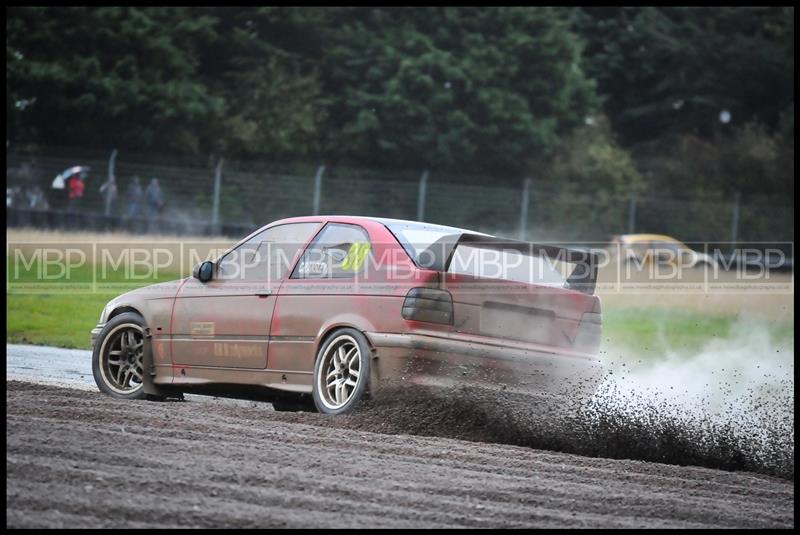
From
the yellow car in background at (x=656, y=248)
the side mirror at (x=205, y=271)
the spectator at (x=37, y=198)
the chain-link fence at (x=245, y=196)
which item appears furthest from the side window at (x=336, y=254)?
the spectator at (x=37, y=198)

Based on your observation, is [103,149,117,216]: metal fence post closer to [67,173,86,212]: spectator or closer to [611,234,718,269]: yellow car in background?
[67,173,86,212]: spectator

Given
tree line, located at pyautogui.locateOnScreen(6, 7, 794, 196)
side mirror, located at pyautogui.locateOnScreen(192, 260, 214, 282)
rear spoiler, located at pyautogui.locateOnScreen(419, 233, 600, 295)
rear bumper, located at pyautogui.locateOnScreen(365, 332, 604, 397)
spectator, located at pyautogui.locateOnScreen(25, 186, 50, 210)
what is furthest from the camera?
tree line, located at pyautogui.locateOnScreen(6, 7, 794, 196)

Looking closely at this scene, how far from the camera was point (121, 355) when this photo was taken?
9.66 m

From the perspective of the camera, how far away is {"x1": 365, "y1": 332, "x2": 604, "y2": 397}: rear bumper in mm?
7875

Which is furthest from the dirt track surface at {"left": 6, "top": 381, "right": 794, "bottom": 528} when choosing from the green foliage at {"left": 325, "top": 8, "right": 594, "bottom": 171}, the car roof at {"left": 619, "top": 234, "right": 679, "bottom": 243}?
the green foliage at {"left": 325, "top": 8, "right": 594, "bottom": 171}

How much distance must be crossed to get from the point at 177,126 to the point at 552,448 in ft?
111

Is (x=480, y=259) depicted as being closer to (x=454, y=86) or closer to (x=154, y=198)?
(x=154, y=198)

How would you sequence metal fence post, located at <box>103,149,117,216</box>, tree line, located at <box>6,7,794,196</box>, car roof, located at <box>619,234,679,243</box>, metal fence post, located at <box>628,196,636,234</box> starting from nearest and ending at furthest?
metal fence post, located at <box>103,149,117,216</box> < car roof, located at <box>619,234,679,243</box> < metal fence post, located at <box>628,196,636,234</box> < tree line, located at <box>6,7,794,196</box>

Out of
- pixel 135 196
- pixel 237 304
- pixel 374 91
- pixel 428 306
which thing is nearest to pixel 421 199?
pixel 135 196

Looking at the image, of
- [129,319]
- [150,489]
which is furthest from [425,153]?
[150,489]

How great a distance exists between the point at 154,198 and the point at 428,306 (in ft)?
78.2

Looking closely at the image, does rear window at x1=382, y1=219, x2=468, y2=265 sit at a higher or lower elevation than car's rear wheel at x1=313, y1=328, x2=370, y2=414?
higher

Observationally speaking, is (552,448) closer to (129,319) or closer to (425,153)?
(129,319)

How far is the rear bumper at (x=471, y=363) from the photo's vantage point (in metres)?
7.88
